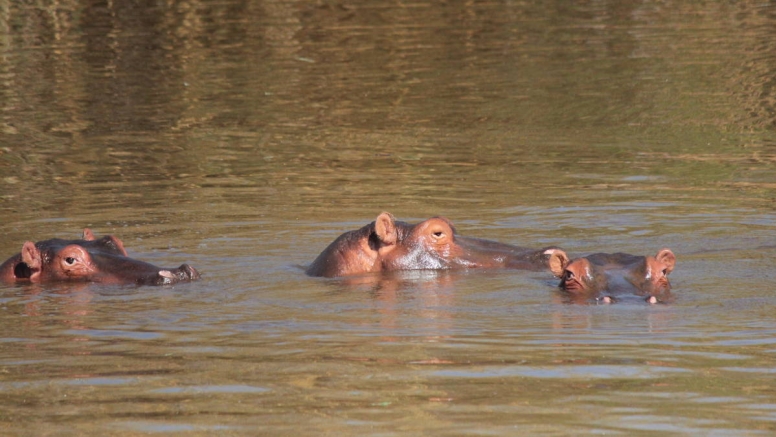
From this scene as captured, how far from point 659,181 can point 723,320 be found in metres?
5.69

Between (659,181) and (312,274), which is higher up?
(659,181)

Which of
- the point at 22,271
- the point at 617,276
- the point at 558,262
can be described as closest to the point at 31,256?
the point at 22,271

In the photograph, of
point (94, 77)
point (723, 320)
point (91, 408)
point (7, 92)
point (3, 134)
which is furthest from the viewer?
point (94, 77)

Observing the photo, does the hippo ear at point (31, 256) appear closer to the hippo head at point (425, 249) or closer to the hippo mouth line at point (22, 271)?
the hippo mouth line at point (22, 271)

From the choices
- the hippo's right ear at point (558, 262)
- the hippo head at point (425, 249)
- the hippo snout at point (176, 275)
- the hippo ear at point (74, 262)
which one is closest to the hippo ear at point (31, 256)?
the hippo ear at point (74, 262)

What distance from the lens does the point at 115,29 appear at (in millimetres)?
27391

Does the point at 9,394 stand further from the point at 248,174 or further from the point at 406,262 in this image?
the point at 248,174

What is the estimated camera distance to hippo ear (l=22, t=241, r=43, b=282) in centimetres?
955

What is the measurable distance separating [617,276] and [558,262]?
46cm

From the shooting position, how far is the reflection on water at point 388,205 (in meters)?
6.20

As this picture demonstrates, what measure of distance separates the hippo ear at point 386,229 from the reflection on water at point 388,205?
316 millimetres

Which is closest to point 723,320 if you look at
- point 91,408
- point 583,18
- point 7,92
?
point 91,408

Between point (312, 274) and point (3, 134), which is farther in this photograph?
point (3, 134)

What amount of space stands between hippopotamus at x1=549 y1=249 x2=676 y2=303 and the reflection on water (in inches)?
6.6
